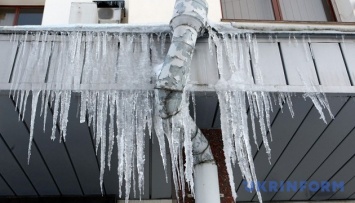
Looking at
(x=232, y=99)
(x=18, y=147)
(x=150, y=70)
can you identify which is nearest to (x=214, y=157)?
(x=232, y=99)

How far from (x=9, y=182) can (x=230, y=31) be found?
3.27 m

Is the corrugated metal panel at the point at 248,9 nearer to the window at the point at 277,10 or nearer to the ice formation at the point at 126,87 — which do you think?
the window at the point at 277,10

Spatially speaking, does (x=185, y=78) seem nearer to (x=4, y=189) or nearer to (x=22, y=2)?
(x=4, y=189)

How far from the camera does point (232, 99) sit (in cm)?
355

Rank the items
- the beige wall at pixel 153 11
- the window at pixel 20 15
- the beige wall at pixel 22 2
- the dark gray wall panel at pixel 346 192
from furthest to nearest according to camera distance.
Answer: the beige wall at pixel 22 2 → the window at pixel 20 15 → the dark gray wall panel at pixel 346 192 → the beige wall at pixel 153 11

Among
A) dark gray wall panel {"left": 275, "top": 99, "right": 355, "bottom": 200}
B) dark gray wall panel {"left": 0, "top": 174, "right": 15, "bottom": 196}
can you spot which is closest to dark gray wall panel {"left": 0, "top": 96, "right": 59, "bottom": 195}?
dark gray wall panel {"left": 0, "top": 174, "right": 15, "bottom": 196}

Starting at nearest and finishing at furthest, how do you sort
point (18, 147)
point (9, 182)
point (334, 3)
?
1. point (18, 147)
2. point (9, 182)
3. point (334, 3)

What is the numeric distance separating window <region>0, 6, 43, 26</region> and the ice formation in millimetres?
2624

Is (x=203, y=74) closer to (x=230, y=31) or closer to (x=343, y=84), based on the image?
(x=230, y=31)

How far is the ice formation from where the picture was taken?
11.4ft

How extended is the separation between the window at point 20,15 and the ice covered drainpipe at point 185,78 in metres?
3.39

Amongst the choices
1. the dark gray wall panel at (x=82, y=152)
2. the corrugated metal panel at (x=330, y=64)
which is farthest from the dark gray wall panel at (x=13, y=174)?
the corrugated metal panel at (x=330, y=64)

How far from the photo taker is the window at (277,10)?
16.4 feet

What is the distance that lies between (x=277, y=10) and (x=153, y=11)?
1638mm
